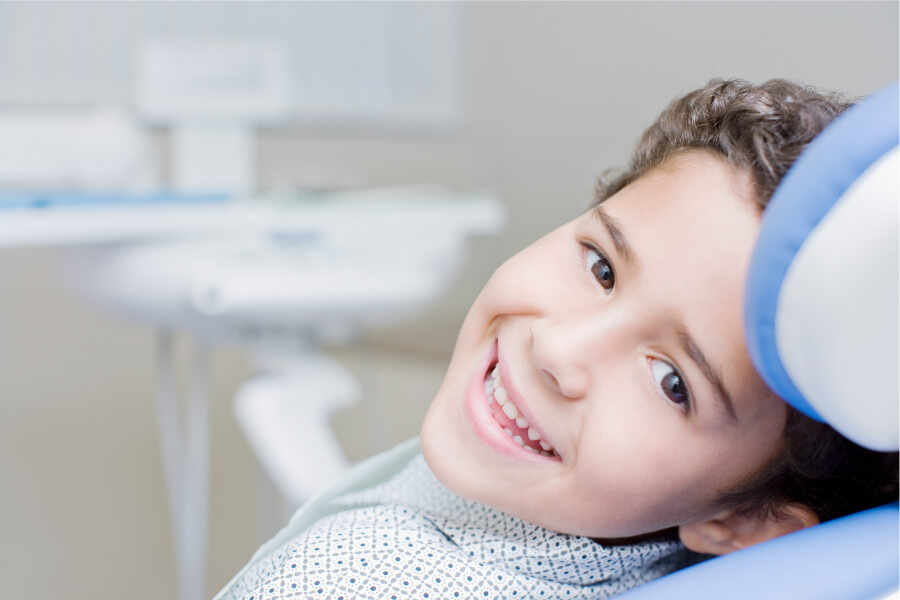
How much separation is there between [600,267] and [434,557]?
18 cm

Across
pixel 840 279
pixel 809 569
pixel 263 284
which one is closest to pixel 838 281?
pixel 840 279

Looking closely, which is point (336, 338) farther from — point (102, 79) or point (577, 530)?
point (577, 530)

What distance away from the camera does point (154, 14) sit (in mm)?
1494

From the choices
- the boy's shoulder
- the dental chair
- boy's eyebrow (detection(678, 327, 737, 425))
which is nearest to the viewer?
the dental chair

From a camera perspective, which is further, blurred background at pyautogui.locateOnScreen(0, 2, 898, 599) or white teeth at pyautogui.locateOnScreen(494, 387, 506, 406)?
blurred background at pyautogui.locateOnScreen(0, 2, 898, 599)

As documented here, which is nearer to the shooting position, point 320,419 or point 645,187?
point 645,187

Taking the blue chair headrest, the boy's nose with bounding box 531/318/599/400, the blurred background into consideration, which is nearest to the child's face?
the boy's nose with bounding box 531/318/599/400

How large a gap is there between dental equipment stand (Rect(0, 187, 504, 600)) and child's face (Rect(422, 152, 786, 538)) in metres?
0.55

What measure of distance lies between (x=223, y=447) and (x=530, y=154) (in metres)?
0.82

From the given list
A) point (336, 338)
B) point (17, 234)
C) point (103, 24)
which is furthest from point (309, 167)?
point (17, 234)

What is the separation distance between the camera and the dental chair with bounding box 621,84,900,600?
285mm

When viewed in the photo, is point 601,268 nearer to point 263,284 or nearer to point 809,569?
point 809,569

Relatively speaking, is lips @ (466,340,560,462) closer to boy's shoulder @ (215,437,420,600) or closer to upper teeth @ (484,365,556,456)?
upper teeth @ (484,365,556,456)

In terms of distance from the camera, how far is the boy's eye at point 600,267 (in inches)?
19.2
